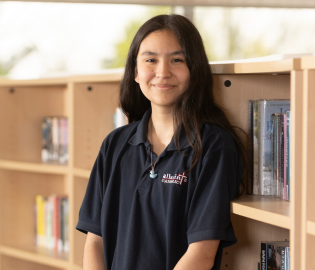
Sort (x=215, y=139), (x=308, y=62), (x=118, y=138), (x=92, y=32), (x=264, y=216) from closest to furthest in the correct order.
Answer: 1. (x=308, y=62)
2. (x=264, y=216)
3. (x=215, y=139)
4. (x=118, y=138)
5. (x=92, y=32)

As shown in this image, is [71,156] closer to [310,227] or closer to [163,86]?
[163,86]

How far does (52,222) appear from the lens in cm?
229

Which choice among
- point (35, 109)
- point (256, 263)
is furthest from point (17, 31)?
point (256, 263)

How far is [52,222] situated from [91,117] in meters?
0.74

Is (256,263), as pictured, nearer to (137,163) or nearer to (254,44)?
(137,163)

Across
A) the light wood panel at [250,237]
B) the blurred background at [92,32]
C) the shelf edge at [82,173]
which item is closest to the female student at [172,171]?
the light wood panel at [250,237]

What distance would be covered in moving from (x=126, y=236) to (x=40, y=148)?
130 cm

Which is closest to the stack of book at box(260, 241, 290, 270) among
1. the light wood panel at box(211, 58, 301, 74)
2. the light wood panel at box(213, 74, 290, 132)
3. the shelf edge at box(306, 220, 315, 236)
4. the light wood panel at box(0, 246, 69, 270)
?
the shelf edge at box(306, 220, 315, 236)

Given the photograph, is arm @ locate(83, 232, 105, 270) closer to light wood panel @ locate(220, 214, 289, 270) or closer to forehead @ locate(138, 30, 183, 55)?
light wood panel @ locate(220, 214, 289, 270)

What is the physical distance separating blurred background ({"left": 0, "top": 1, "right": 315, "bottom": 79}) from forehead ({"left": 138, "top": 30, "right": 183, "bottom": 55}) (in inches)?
123

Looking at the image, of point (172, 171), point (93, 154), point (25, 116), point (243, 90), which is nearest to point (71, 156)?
point (93, 154)

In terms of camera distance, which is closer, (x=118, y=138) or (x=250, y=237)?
(x=250, y=237)

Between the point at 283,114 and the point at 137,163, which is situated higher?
the point at 283,114

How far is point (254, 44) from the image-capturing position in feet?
15.3
